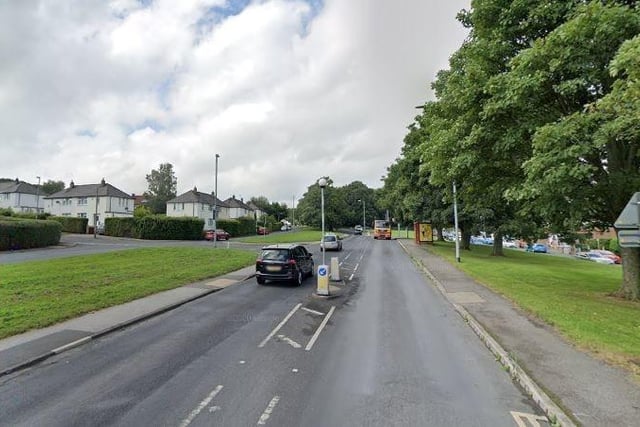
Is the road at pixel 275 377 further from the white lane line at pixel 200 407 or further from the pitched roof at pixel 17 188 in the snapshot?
the pitched roof at pixel 17 188

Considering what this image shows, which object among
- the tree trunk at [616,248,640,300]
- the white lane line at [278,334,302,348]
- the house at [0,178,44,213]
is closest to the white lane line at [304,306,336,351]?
the white lane line at [278,334,302,348]

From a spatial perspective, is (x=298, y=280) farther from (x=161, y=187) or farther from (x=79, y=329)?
(x=161, y=187)

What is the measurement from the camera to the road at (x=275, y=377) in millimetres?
4945

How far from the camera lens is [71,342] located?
7812 mm

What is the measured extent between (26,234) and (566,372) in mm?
37205

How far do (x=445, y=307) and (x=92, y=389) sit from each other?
31.1 ft

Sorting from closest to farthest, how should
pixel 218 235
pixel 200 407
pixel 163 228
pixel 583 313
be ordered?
pixel 200 407, pixel 583 313, pixel 163 228, pixel 218 235

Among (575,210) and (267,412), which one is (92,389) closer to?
(267,412)

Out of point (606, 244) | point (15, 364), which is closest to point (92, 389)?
point (15, 364)

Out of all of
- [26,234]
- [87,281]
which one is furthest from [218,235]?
[87,281]

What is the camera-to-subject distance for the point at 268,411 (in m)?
5.00

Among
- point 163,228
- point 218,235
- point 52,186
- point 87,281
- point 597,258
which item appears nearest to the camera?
point 87,281

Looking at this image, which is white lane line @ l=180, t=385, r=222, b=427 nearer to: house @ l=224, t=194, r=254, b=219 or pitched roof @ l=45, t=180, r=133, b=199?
A: pitched roof @ l=45, t=180, r=133, b=199

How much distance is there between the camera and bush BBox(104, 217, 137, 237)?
4644cm
